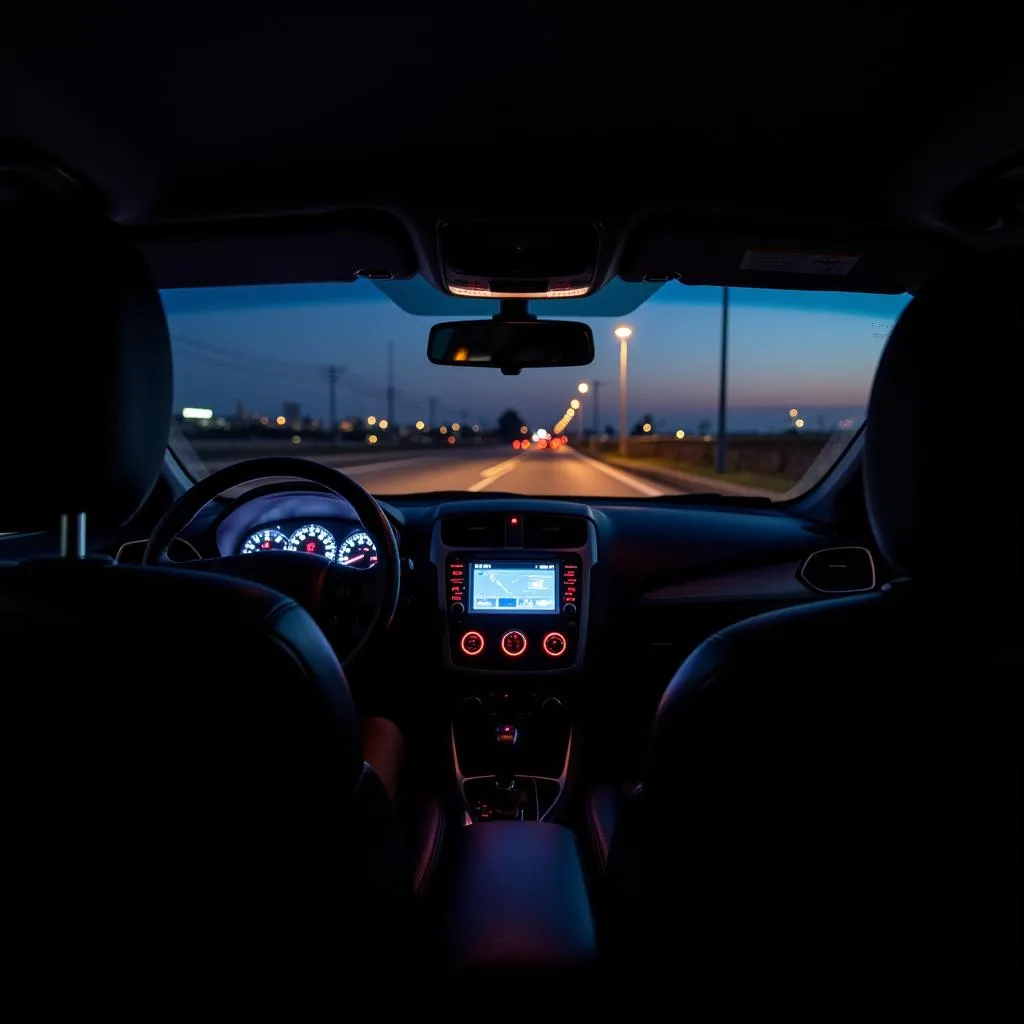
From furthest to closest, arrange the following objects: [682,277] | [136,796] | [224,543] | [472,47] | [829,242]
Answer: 1. [682,277]
2. [829,242]
3. [224,543]
4. [472,47]
5. [136,796]

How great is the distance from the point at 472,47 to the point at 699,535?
2.67 metres

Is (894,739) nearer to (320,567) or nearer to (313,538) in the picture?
(320,567)

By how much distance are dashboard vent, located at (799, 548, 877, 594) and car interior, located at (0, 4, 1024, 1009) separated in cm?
2

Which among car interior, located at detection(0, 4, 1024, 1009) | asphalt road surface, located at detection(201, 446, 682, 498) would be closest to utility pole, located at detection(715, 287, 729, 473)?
asphalt road surface, located at detection(201, 446, 682, 498)

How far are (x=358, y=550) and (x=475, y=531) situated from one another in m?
0.74

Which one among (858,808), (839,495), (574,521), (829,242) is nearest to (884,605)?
(858,808)

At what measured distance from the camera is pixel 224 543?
12.2 feet

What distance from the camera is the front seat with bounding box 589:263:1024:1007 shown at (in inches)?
54.4

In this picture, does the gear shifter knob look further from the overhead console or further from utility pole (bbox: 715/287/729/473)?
utility pole (bbox: 715/287/729/473)

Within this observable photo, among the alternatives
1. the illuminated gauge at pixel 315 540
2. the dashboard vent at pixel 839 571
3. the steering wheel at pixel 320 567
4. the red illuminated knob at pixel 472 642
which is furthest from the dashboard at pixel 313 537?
the dashboard vent at pixel 839 571

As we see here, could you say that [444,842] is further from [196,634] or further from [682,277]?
[682,277]

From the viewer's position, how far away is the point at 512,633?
13.7 feet

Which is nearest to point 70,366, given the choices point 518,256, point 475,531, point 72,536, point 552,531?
point 72,536

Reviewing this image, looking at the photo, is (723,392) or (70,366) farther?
(723,392)
